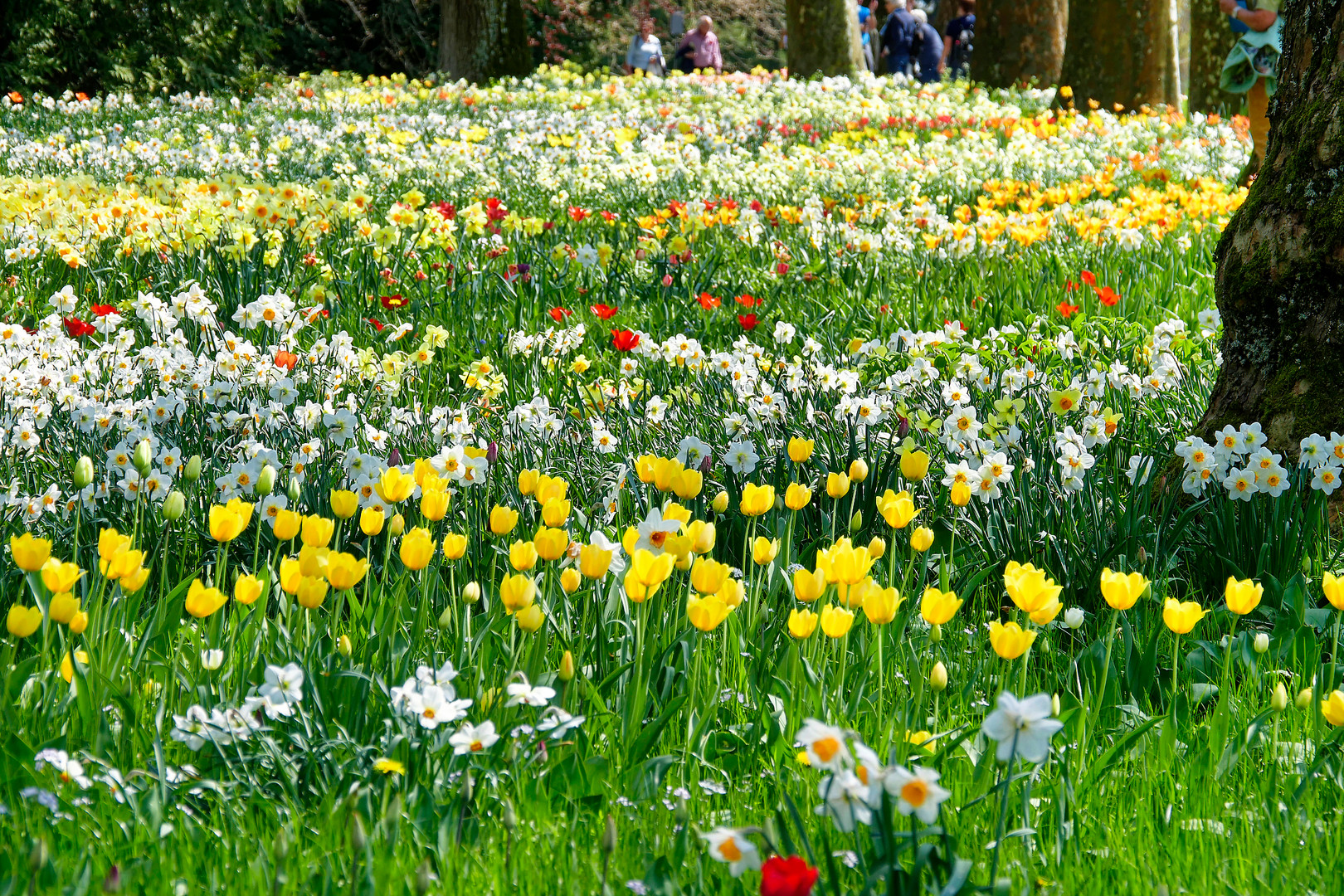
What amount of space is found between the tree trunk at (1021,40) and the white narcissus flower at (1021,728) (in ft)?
54.4

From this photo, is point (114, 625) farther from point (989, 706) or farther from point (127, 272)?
point (127, 272)

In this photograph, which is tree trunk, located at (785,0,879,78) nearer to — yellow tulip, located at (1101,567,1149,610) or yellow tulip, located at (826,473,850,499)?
yellow tulip, located at (826,473,850,499)

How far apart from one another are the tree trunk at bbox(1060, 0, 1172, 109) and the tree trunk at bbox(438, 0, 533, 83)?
27.2ft

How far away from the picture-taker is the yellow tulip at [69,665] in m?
1.66

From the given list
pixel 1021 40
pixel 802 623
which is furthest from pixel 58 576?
pixel 1021 40

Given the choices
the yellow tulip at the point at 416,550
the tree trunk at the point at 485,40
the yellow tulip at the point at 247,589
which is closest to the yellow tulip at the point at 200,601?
the yellow tulip at the point at 247,589

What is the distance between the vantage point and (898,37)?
19.7 m

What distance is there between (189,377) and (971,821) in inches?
96.6

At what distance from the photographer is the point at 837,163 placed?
26.3 ft

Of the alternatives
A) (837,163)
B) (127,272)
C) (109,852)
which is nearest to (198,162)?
(127,272)

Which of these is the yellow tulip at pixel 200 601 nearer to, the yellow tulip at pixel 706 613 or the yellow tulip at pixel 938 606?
the yellow tulip at pixel 706 613

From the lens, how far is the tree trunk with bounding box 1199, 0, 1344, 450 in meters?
2.60

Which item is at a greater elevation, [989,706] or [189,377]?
[189,377]

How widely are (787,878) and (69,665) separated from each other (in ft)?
3.73
